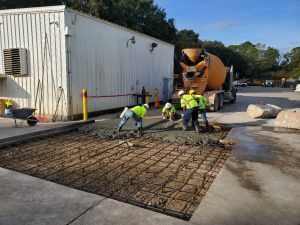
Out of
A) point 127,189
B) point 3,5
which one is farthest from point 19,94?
point 3,5

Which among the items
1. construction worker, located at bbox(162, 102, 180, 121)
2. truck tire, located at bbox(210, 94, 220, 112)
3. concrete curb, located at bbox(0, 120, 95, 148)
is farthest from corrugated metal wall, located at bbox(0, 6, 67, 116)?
truck tire, located at bbox(210, 94, 220, 112)

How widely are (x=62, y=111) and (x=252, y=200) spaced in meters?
9.06

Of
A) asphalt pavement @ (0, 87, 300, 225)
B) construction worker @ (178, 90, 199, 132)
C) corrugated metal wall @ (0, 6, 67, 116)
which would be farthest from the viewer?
corrugated metal wall @ (0, 6, 67, 116)

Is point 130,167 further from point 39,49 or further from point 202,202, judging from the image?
point 39,49

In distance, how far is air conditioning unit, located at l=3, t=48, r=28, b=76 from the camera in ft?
39.1

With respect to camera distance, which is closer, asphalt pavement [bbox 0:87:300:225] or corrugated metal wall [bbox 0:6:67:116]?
asphalt pavement [bbox 0:87:300:225]

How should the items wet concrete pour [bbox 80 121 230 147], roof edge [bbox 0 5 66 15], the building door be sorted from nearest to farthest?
wet concrete pour [bbox 80 121 230 147]
roof edge [bbox 0 5 66 15]
the building door

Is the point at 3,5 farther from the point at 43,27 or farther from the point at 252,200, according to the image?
the point at 252,200

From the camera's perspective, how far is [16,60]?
39.5 ft

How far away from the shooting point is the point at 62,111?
11.6m

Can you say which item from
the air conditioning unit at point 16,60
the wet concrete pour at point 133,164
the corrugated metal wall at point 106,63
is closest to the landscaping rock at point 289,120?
the wet concrete pour at point 133,164

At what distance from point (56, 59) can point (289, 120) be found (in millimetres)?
9600

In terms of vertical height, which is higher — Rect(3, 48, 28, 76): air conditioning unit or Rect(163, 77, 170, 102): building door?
Rect(3, 48, 28, 76): air conditioning unit

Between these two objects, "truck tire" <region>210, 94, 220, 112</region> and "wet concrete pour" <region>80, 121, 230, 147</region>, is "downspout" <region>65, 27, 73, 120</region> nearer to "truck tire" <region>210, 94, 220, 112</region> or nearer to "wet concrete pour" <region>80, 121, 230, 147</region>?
"wet concrete pour" <region>80, 121, 230, 147</region>
